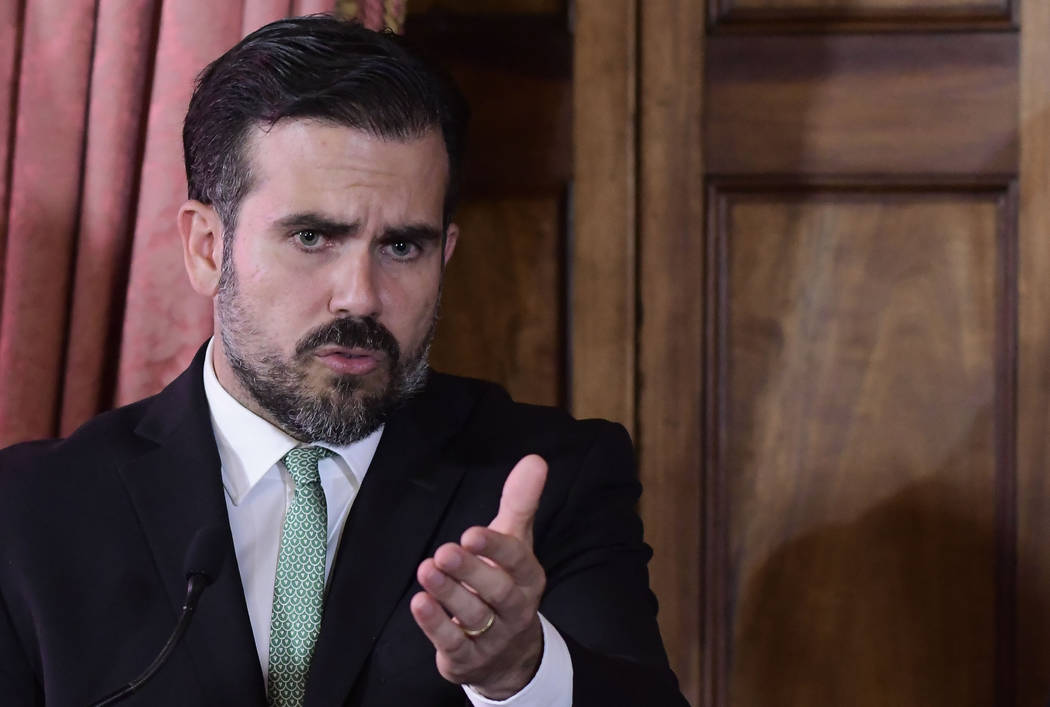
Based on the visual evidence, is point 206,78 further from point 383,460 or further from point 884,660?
point 884,660

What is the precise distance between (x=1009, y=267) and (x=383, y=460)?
3.78ft

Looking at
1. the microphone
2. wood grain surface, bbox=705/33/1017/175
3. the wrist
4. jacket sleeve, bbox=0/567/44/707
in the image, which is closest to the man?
jacket sleeve, bbox=0/567/44/707

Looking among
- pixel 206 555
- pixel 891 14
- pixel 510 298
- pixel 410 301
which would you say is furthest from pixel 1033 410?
pixel 206 555

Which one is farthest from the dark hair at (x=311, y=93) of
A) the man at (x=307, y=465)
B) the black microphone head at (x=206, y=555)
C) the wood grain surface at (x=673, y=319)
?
the wood grain surface at (x=673, y=319)

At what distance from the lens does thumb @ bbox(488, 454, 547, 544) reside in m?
1.08

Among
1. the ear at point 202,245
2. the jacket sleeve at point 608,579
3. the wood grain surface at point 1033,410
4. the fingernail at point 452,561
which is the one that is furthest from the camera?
the wood grain surface at point 1033,410

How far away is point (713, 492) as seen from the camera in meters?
2.13

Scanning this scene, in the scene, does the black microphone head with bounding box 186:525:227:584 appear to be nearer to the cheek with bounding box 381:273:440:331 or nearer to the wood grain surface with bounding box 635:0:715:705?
the cheek with bounding box 381:273:440:331

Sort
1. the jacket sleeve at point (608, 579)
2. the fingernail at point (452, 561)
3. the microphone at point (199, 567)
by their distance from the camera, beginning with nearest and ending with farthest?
the fingernail at point (452, 561) < the microphone at point (199, 567) < the jacket sleeve at point (608, 579)

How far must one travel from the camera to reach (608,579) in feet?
4.85

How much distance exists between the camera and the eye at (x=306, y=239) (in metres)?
1.47

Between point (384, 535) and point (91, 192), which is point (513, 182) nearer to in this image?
point (91, 192)

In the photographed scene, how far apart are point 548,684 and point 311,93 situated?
2.38 feet

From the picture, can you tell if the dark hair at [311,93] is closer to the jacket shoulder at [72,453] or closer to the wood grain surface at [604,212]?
the jacket shoulder at [72,453]
